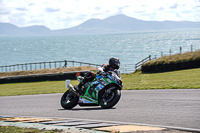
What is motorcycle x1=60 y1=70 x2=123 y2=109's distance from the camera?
359 inches

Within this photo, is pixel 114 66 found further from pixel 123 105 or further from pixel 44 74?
pixel 44 74

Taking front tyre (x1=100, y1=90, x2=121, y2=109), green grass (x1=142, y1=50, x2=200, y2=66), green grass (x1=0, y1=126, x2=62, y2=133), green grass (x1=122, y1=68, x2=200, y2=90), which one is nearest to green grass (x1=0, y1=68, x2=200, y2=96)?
green grass (x1=122, y1=68, x2=200, y2=90)

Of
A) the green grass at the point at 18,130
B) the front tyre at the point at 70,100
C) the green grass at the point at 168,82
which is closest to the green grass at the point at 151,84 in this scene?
the green grass at the point at 168,82

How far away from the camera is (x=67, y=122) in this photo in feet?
25.4

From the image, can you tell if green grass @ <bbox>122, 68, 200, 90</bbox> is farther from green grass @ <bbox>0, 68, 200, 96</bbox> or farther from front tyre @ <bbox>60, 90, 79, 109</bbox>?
front tyre @ <bbox>60, 90, 79, 109</bbox>

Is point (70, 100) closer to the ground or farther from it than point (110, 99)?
closer to the ground

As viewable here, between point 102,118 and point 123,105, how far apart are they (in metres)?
2.12

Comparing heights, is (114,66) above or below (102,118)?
above

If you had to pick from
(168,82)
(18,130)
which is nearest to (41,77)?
(168,82)

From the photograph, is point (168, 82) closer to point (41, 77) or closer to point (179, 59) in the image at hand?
point (179, 59)

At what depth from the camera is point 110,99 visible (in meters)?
9.38

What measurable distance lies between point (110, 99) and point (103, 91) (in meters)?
0.33

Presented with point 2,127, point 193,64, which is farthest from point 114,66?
point 193,64

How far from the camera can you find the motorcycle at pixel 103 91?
911 centimetres
